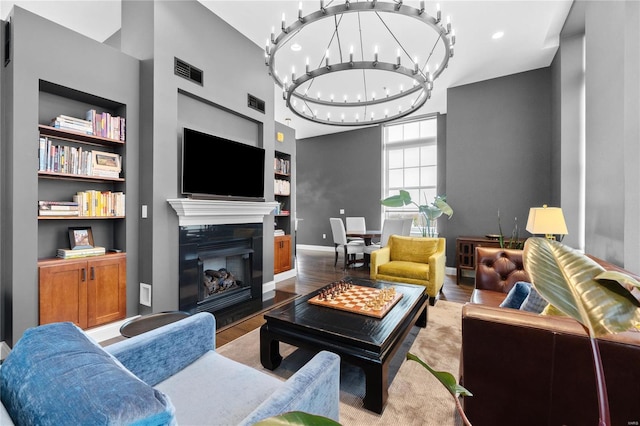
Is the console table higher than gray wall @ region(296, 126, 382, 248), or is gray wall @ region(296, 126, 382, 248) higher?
gray wall @ region(296, 126, 382, 248)

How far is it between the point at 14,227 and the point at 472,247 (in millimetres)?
5322

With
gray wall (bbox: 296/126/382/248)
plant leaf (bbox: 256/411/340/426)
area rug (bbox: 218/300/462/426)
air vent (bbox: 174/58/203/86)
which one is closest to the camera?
plant leaf (bbox: 256/411/340/426)

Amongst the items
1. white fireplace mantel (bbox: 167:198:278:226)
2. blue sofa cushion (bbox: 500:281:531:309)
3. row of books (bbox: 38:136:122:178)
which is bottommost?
blue sofa cushion (bbox: 500:281:531:309)

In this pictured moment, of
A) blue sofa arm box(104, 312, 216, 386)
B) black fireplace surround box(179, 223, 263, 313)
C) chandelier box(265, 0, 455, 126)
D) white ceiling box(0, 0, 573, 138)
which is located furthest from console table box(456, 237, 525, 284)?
blue sofa arm box(104, 312, 216, 386)

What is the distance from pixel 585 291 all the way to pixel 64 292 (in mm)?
3273

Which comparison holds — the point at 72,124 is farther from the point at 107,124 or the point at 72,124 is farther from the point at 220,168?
the point at 220,168

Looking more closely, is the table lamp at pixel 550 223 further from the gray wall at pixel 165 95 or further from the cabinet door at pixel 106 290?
the cabinet door at pixel 106 290

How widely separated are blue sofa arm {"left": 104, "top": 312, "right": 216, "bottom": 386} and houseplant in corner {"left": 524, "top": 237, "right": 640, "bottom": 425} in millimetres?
1346

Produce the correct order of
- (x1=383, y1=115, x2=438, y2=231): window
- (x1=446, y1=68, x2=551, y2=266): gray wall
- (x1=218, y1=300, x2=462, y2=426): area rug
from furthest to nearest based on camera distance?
(x1=383, y1=115, x2=438, y2=231): window < (x1=446, y1=68, x2=551, y2=266): gray wall < (x1=218, y1=300, x2=462, y2=426): area rug

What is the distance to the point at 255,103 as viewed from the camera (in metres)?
3.89

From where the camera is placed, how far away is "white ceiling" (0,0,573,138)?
3072 mm

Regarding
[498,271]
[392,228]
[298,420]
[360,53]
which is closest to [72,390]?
[298,420]

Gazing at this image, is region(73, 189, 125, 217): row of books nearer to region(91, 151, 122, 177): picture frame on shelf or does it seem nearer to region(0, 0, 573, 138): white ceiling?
region(91, 151, 122, 177): picture frame on shelf

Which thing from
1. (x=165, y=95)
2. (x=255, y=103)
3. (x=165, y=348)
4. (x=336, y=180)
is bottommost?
(x=165, y=348)
